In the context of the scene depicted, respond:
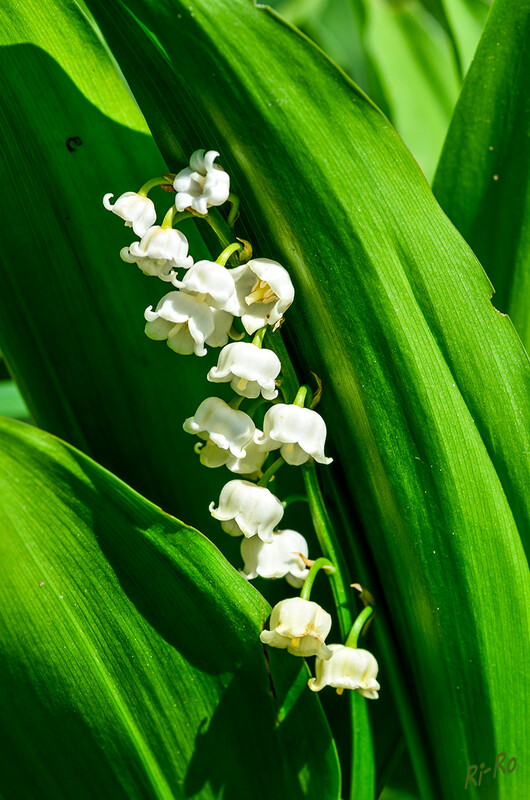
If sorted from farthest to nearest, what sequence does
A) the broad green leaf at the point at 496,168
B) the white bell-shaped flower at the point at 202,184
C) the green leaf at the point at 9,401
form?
the green leaf at the point at 9,401 → the broad green leaf at the point at 496,168 → the white bell-shaped flower at the point at 202,184

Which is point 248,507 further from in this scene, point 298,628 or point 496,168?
point 496,168

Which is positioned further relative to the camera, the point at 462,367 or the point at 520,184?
the point at 520,184

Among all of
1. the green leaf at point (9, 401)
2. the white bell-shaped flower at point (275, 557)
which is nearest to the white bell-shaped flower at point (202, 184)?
the white bell-shaped flower at point (275, 557)

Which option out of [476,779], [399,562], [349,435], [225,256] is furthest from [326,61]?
[476,779]

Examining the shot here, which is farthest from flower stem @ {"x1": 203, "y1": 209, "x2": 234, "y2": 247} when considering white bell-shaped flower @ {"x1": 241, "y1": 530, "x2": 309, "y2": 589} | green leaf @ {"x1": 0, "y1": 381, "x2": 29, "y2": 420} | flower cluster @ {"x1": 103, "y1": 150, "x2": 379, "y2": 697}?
green leaf @ {"x1": 0, "y1": 381, "x2": 29, "y2": 420}

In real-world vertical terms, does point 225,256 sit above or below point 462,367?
above

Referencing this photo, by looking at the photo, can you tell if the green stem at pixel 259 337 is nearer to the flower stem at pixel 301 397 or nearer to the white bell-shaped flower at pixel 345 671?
the flower stem at pixel 301 397

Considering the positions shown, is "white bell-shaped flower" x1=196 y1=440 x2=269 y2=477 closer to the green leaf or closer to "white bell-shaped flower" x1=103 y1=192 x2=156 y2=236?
"white bell-shaped flower" x1=103 y1=192 x2=156 y2=236

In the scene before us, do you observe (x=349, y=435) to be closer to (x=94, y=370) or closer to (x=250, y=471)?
(x=250, y=471)
